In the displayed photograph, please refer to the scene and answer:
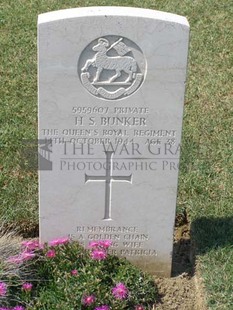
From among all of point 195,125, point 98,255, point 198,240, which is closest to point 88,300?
point 98,255

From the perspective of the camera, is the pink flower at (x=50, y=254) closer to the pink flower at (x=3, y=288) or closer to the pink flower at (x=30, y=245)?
the pink flower at (x=30, y=245)

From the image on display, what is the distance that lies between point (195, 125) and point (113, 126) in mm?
2167

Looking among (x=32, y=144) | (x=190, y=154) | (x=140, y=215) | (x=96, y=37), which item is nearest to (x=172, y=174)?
(x=140, y=215)

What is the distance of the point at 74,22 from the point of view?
149 inches

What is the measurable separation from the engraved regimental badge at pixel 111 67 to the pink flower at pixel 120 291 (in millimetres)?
1122

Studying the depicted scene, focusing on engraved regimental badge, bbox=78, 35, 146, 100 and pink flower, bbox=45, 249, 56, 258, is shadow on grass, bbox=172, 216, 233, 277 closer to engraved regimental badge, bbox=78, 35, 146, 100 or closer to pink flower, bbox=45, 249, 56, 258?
pink flower, bbox=45, 249, 56, 258

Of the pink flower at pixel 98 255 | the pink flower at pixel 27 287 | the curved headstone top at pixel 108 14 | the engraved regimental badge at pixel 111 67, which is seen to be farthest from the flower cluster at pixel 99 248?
the curved headstone top at pixel 108 14

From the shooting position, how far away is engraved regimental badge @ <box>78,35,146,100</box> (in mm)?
3869

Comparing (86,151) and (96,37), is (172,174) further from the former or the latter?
(96,37)

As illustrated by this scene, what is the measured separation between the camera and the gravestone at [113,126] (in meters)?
3.83

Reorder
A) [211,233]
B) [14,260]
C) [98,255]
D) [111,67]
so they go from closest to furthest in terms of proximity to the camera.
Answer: [111,67], [14,260], [98,255], [211,233]

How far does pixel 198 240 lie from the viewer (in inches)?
182

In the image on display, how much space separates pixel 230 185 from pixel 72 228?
1441 millimetres

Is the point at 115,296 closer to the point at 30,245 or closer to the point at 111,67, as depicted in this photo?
the point at 30,245
